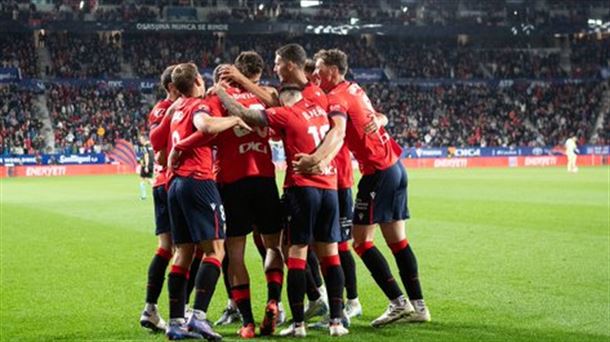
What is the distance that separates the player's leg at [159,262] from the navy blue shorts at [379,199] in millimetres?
1927

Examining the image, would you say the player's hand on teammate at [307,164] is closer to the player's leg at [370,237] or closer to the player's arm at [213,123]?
the player's arm at [213,123]

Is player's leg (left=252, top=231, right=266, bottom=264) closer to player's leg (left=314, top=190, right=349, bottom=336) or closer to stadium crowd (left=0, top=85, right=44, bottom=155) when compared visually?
player's leg (left=314, top=190, right=349, bottom=336)

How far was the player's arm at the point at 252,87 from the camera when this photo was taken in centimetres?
802

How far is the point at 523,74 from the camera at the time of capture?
69688 millimetres

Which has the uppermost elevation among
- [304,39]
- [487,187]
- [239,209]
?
[304,39]

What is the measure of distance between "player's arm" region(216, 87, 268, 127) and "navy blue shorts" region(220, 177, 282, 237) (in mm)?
628

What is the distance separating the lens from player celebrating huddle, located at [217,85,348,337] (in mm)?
7965

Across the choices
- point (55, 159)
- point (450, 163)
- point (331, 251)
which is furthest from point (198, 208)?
point (450, 163)

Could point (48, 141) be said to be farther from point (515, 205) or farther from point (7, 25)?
point (515, 205)

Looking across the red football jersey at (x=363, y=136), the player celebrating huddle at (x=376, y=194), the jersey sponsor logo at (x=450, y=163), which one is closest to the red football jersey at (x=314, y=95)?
the red football jersey at (x=363, y=136)

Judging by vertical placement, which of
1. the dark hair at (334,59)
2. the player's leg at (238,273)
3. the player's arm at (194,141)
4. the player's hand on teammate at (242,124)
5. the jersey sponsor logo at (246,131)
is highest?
the dark hair at (334,59)

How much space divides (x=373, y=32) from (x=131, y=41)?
17627mm

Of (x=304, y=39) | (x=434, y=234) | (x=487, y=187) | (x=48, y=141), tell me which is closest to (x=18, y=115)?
(x=48, y=141)

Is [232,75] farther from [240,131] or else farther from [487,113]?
[487,113]
